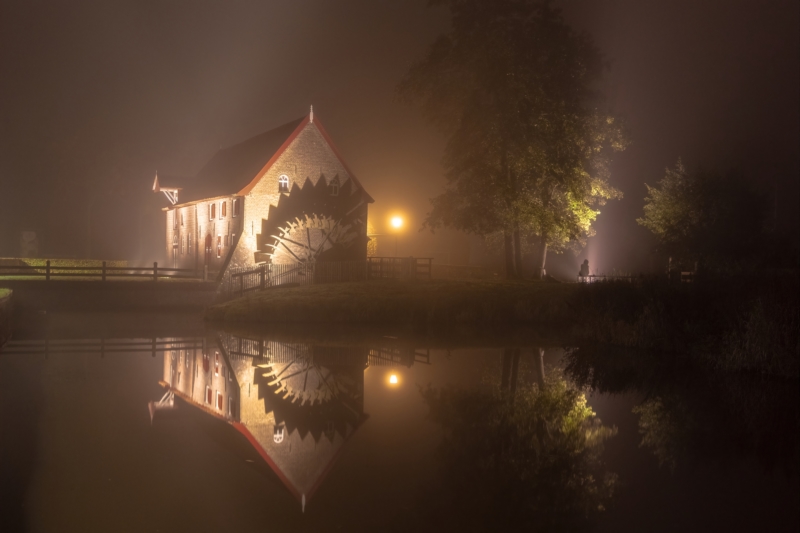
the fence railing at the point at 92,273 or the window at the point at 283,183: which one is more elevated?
the window at the point at 283,183

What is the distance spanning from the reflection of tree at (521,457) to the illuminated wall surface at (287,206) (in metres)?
29.1

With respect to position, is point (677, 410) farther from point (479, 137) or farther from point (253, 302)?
point (479, 137)

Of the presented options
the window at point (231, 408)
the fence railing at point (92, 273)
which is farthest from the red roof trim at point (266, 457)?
the fence railing at point (92, 273)

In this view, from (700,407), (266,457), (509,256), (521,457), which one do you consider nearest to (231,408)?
(266,457)

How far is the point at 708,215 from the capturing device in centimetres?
4944

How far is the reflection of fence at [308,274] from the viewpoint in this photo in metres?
37.0

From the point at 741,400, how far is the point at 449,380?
5.58m

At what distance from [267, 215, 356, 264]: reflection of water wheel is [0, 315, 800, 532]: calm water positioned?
2400 cm

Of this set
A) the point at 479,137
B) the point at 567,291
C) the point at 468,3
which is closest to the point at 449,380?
the point at 567,291

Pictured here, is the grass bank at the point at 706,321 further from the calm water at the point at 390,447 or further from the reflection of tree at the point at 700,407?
the calm water at the point at 390,447

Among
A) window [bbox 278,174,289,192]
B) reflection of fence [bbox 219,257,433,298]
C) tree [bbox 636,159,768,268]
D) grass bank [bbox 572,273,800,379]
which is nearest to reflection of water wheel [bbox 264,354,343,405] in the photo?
grass bank [bbox 572,273,800,379]

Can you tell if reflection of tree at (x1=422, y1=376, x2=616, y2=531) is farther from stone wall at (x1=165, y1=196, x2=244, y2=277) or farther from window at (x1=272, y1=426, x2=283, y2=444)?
stone wall at (x1=165, y1=196, x2=244, y2=277)

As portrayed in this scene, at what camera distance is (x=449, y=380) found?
16.0 m

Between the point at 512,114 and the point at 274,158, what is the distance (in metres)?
13.4
